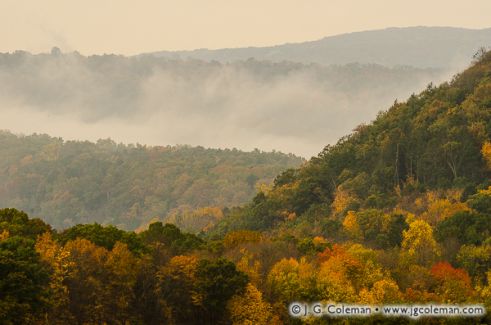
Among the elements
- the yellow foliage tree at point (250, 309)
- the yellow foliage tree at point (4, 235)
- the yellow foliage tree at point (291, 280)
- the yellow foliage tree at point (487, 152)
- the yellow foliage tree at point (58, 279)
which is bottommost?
the yellow foliage tree at point (250, 309)

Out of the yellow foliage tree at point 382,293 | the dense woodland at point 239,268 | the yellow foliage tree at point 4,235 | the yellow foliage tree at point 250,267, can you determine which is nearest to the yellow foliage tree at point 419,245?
the dense woodland at point 239,268

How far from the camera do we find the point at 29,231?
2842 inches

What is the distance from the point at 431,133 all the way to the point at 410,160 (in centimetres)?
605

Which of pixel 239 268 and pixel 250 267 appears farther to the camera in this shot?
pixel 250 267

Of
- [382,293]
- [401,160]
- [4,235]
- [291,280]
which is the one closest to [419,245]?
[382,293]

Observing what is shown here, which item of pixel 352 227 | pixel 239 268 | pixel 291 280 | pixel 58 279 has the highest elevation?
pixel 58 279

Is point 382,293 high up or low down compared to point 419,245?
down

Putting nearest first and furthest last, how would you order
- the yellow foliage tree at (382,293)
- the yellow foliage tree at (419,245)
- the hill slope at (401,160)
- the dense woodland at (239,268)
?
the dense woodland at (239,268) → the yellow foliage tree at (382,293) → the yellow foliage tree at (419,245) → the hill slope at (401,160)

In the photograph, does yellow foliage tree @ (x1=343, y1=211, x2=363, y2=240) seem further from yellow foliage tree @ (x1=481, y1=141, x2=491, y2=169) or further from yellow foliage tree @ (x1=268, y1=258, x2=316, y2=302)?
yellow foliage tree @ (x1=268, y1=258, x2=316, y2=302)

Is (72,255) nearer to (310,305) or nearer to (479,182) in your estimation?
(310,305)

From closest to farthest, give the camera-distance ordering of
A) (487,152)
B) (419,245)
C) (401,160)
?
(419,245), (487,152), (401,160)

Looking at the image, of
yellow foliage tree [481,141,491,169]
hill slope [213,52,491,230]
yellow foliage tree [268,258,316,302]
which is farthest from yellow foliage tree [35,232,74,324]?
yellow foliage tree [481,141,491,169]

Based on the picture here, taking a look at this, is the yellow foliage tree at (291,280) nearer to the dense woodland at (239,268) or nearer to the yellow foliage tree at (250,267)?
the dense woodland at (239,268)

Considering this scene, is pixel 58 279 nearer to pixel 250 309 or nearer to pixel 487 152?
pixel 250 309
